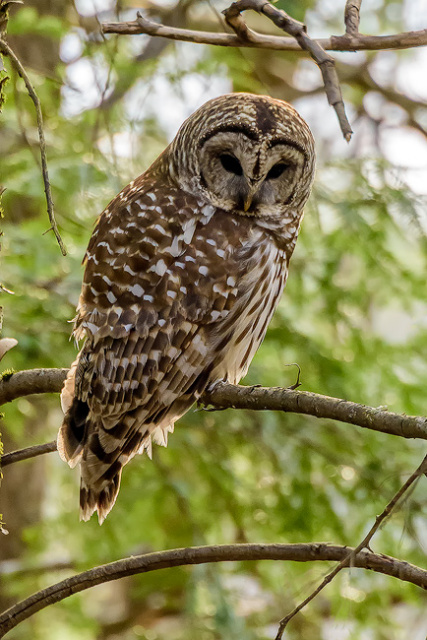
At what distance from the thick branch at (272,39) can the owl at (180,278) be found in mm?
1039

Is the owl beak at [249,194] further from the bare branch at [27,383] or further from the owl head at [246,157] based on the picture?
the bare branch at [27,383]

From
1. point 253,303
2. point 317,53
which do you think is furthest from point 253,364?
point 317,53

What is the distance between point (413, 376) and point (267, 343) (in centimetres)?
96

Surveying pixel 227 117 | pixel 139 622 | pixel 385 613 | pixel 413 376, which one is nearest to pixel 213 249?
pixel 227 117

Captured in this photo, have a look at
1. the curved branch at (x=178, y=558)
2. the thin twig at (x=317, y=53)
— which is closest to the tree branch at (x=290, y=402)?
the curved branch at (x=178, y=558)

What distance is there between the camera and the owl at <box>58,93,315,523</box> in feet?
9.80

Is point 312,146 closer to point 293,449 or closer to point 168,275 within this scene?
point 168,275

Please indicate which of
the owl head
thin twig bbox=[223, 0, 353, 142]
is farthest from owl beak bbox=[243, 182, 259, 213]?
thin twig bbox=[223, 0, 353, 142]

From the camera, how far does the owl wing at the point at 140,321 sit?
2977mm

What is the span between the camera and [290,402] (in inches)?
81.4

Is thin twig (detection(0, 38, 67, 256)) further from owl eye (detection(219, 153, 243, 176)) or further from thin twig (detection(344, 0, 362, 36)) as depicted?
owl eye (detection(219, 153, 243, 176))

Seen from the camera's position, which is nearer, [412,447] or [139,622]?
[412,447]

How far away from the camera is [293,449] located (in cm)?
468

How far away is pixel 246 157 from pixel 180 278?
0.56 metres
